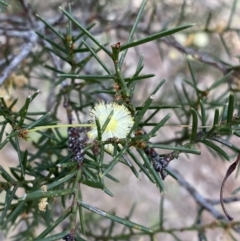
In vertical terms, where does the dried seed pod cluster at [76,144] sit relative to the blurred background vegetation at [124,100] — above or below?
below

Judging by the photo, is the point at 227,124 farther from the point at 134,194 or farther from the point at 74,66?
the point at 134,194

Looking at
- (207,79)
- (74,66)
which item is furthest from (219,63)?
(207,79)

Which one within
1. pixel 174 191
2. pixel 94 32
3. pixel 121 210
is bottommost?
pixel 94 32

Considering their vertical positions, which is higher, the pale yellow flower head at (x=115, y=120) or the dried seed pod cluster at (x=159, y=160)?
the pale yellow flower head at (x=115, y=120)

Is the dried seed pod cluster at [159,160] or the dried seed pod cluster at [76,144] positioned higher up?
the dried seed pod cluster at [76,144]

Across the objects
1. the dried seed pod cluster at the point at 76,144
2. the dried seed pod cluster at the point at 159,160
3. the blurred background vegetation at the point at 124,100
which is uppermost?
the blurred background vegetation at the point at 124,100
